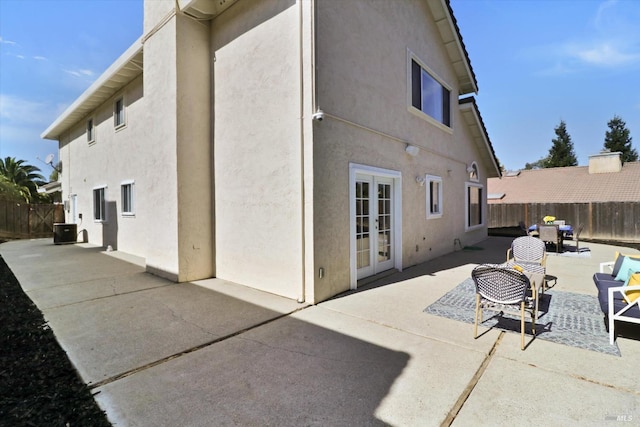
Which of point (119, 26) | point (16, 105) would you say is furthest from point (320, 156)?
point (16, 105)

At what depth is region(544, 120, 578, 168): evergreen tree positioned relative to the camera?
126ft

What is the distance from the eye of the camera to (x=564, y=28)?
887 cm

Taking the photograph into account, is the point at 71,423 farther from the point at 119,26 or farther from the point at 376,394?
the point at 119,26

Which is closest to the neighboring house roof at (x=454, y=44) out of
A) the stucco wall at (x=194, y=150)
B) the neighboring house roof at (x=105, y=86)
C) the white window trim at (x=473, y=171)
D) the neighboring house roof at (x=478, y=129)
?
the neighboring house roof at (x=478, y=129)

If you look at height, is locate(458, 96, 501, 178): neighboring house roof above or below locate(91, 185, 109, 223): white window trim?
above

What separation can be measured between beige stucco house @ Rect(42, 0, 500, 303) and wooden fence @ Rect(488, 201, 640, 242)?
37.2ft

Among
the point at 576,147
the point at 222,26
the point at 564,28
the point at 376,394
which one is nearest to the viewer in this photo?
the point at 376,394

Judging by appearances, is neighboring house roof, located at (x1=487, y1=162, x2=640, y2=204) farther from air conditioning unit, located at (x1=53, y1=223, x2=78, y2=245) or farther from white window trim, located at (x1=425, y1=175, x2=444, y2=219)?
air conditioning unit, located at (x1=53, y1=223, x2=78, y2=245)

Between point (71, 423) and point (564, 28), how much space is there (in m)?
13.6

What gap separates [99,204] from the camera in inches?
496

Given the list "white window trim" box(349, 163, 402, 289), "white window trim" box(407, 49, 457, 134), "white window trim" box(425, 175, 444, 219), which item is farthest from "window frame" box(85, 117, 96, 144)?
"white window trim" box(425, 175, 444, 219)

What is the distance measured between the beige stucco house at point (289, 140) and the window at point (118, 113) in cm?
116

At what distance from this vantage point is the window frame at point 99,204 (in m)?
12.0

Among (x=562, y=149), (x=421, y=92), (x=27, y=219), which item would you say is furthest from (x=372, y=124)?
(x=562, y=149)
